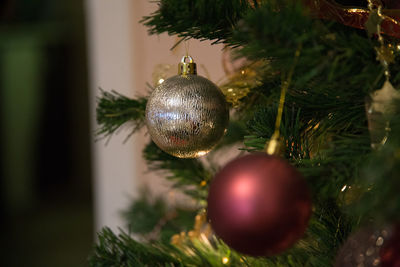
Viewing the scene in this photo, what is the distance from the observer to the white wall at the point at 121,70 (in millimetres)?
978

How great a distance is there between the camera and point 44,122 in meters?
2.47

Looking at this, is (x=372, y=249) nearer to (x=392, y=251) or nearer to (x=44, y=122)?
(x=392, y=251)

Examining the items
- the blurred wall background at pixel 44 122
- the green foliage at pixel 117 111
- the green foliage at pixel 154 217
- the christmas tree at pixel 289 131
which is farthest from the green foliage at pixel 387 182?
the blurred wall background at pixel 44 122

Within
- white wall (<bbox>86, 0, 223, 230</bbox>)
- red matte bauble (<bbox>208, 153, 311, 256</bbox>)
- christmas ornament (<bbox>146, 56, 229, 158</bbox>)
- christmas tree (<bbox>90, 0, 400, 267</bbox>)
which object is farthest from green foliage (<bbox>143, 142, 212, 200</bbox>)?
white wall (<bbox>86, 0, 223, 230</bbox>)

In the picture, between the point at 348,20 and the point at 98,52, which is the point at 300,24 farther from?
the point at 98,52

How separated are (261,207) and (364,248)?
0.28ft

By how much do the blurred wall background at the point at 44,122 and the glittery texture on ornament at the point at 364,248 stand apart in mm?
2024

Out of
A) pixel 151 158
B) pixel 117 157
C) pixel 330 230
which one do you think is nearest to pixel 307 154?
pixel 330 230

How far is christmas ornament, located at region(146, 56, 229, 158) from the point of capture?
0.30 meters

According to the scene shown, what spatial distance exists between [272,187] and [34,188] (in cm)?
260

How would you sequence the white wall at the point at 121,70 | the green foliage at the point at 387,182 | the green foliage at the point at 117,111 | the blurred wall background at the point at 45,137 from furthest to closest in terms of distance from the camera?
the blurred wall background at the point at 45,137, the white wall at the point at 121,70, the green foliage at the point at 117,111, the green foliage at the point at 387,182

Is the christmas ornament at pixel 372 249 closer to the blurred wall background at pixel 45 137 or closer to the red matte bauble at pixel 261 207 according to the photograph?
the red matte bauble at pixel 261 207

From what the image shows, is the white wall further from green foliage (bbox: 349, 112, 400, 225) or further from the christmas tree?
green foliage (bbox: 349, 112, 400, 225)

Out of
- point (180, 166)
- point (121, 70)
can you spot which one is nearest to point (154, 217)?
point (180, 166)
